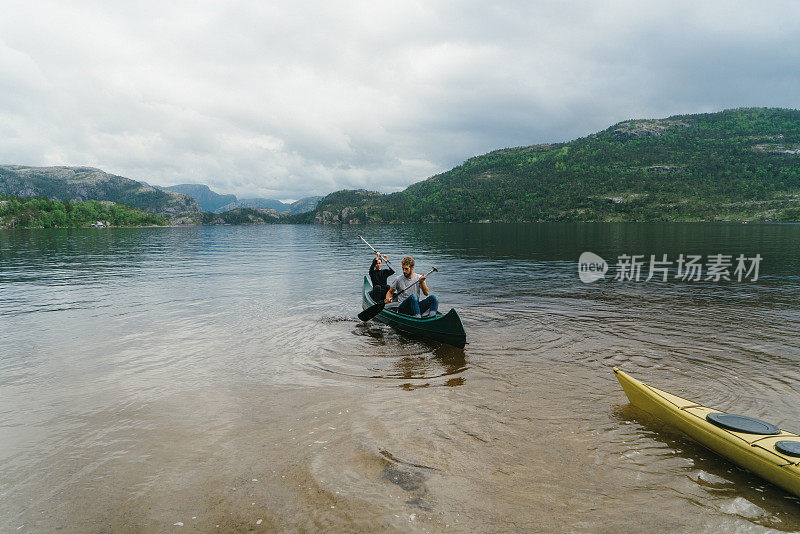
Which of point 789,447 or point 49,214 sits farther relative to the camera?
point 49,214

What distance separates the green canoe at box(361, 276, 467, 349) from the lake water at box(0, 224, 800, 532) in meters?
0.46

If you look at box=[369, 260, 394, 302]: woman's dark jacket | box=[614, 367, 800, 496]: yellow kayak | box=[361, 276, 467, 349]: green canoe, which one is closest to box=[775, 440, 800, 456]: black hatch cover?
box=[614, 367, 800, 496]: yellow kayak

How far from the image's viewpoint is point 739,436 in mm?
6398

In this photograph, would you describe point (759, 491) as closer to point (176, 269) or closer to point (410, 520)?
point (410, 520)

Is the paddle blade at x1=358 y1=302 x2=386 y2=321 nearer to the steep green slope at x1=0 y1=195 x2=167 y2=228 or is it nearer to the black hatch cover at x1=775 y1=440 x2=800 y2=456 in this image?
the black hatch cover at x1=775 y1=440 x2=800 y2=456

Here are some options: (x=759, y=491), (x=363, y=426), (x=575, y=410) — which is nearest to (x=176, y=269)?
(x=363, y=426)

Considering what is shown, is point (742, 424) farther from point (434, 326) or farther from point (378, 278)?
point (378, 278)

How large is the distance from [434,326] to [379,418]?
18.0ft

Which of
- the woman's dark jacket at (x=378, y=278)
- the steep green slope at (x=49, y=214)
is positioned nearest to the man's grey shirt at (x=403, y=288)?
the woman's dark jacket at (x=378, y=278)

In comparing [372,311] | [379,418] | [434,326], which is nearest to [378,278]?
[372,311]

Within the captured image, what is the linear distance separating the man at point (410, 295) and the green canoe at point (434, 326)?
49 cm

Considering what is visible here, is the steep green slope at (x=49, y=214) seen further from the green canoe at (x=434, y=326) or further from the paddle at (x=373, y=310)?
the green canoe at (x=434, y=326)

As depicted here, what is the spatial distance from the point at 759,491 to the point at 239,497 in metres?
8.00

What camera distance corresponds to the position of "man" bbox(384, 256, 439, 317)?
15.1 metres
